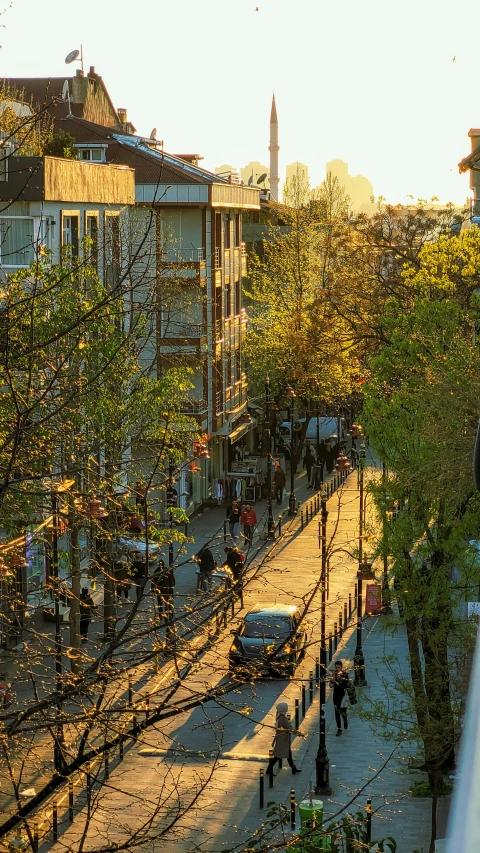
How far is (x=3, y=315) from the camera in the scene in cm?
991

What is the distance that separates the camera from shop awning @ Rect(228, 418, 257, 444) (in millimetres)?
53938

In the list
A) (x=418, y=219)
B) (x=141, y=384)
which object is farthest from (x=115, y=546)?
(x=418, y=219)

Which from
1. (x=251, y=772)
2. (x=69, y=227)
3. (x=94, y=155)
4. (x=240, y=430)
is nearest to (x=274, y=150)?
(x=240, y=430)

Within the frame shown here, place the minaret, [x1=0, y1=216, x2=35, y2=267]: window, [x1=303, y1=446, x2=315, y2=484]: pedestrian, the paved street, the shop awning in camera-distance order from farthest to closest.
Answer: the minaret < [x1=303, y1=446, x2=315, y2=484]: pedestrian < the shop awning < [x1=0, y1=216, x2=35, y2=267]: window < the paved street

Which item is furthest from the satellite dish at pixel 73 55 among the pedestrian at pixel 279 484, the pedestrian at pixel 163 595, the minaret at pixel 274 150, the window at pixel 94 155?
the minaret at pixel 274 150

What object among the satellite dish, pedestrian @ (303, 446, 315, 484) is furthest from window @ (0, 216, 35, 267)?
pedestrian @ (303, 446, 315, 484)

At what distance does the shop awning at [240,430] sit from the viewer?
53.9 meters

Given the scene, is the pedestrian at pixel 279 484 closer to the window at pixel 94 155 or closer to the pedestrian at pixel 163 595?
the window at pixel 94 155

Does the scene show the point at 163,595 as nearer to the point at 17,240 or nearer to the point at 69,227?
the point at 17,240

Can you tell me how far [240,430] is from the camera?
55531 mm

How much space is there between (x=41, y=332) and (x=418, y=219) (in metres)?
25.4

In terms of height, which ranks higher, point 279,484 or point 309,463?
point 279,484

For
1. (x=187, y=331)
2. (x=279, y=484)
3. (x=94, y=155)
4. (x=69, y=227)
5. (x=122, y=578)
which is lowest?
(x=279, y=484)

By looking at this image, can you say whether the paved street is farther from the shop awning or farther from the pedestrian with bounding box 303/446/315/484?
the pedestrian with bounding box 303/446/315/484
